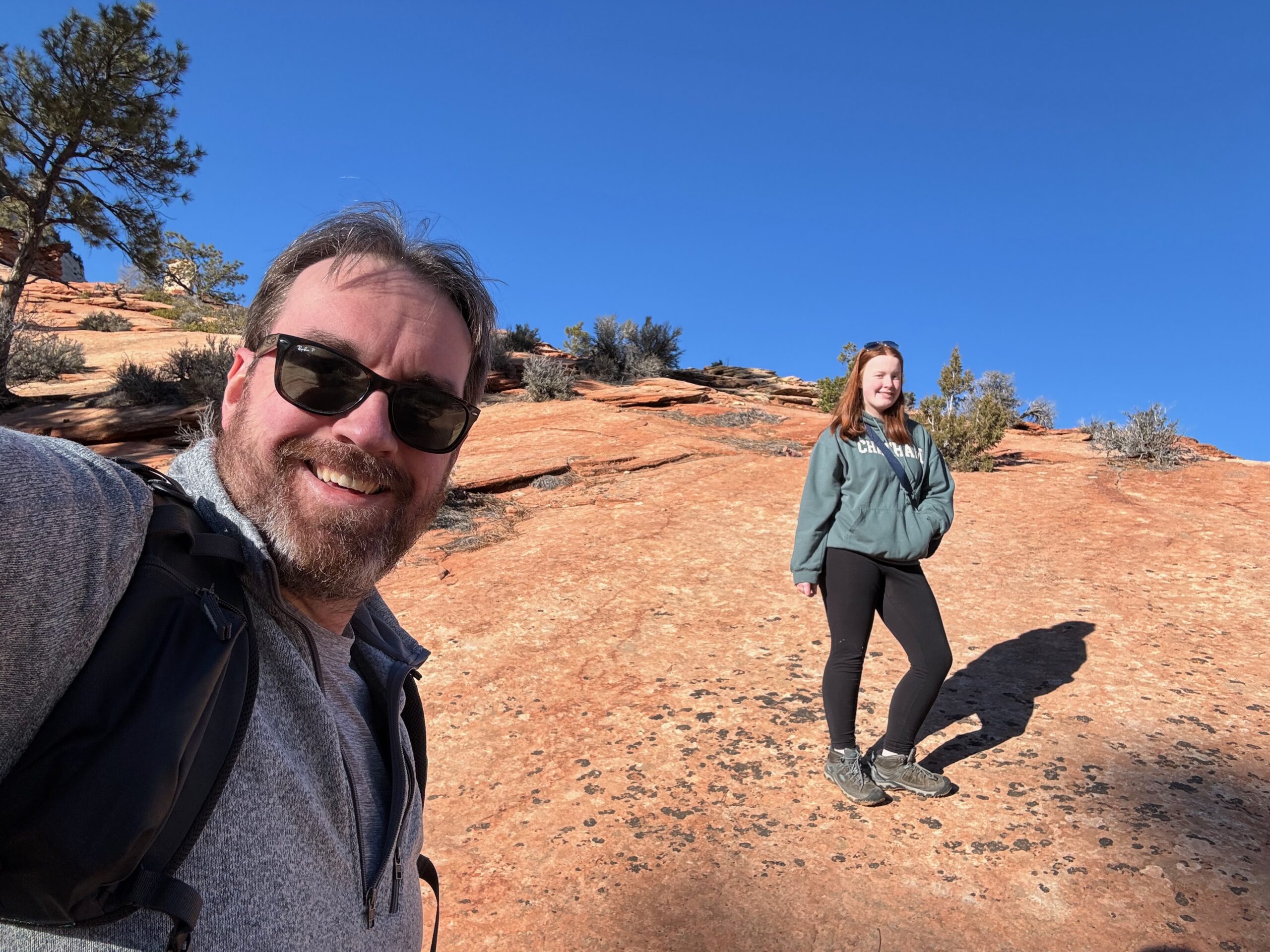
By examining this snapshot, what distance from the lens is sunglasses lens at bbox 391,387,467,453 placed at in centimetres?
121

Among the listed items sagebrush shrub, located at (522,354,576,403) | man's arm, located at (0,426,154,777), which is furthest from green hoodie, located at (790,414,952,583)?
sagebrush shrub, located at (522,354,576,403)

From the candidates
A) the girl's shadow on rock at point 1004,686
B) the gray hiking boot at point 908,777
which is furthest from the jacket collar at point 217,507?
the girl's shadow on rock at point 1004,686

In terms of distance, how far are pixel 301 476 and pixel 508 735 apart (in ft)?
8.76

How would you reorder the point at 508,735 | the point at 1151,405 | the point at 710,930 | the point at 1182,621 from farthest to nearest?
the point at 1151,405 → the point at 1182,621 → the point at 508,735 → the point at 710,930

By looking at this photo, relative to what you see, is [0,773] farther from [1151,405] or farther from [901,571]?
[1151,405]

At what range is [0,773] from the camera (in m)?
0.56

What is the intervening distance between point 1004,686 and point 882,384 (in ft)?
5.52

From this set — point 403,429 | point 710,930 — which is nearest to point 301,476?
point 403,429

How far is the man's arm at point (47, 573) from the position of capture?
57cm

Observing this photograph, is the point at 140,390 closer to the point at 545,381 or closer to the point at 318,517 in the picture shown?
the point at 545,381

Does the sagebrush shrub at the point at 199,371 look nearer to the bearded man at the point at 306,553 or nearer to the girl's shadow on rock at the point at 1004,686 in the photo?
the girl's shadow on rock at the point at 1004,686

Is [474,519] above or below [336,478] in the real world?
below

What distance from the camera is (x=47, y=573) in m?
0.58

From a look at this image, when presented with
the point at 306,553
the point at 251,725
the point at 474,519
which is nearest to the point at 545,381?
the point at 474,519
